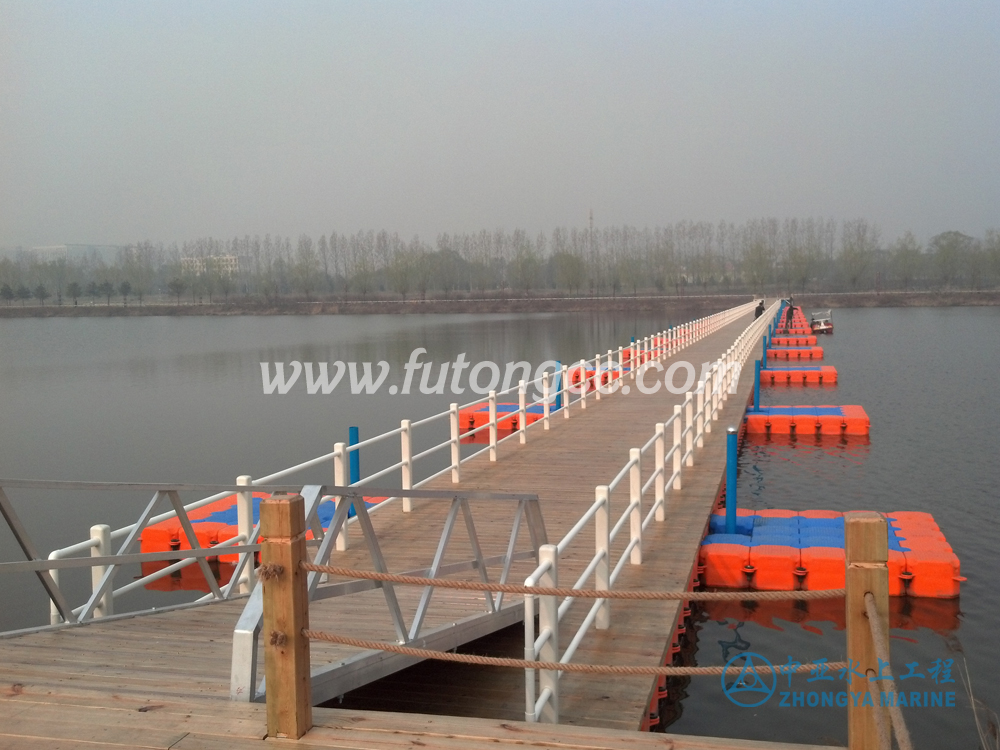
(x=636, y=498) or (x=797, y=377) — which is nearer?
(x=636, y=498)

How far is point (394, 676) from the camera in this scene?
6.52 metres

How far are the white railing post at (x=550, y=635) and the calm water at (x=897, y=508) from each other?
3117 mm

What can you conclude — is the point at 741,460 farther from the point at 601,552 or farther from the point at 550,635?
the point at 550,635

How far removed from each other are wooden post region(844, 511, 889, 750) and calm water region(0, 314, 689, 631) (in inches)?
428

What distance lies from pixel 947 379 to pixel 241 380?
3015 centimetres

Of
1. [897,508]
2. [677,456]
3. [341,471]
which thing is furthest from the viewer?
[897,508]

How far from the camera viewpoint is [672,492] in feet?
39.3

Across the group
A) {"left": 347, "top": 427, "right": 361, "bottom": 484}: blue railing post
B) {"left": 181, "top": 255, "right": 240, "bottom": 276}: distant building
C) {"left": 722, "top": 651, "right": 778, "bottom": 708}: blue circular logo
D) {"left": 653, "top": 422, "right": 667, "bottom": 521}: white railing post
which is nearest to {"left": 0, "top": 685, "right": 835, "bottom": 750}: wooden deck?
{"left": 722, "top": 651, "right": 778, "bottom": 708}: blue circular logo

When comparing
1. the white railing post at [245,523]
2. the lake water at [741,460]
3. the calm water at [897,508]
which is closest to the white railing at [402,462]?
the white railing post at [245,523]

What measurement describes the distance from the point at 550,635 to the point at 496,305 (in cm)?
13452

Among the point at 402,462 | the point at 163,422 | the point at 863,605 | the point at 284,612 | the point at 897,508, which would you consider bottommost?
the point at 163,422

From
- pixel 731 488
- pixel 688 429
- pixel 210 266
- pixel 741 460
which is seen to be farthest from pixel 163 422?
pixel 210 266

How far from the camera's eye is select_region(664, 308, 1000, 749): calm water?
7.99m

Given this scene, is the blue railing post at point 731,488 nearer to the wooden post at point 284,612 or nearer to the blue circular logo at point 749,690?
the blue circular logo at point 749,690
